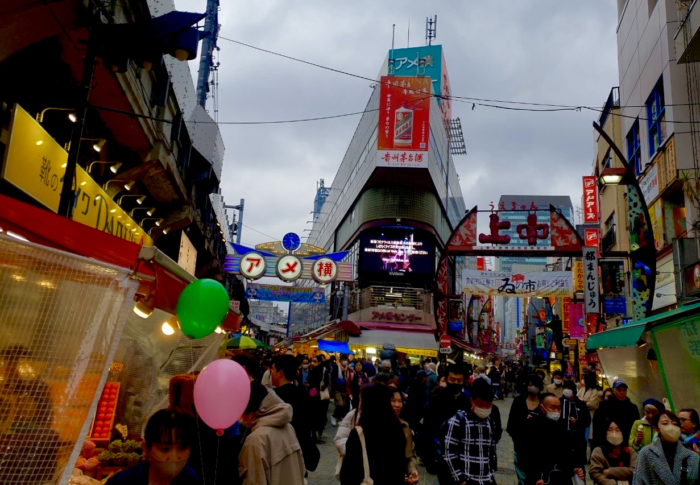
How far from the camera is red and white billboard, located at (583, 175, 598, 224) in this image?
27625mm

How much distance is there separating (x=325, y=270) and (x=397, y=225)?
13706mm

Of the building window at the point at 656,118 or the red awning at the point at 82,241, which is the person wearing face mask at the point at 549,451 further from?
the building window at the point at 656,118

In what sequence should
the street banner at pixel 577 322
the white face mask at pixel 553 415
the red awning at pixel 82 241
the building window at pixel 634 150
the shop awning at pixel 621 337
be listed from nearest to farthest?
the red awning at pixel 82 241 → the white face mask at pixel 553 415 → the shop awning at pixel 621 337 → the building window at pixel 634 150 → the street banner at pixel 577 322

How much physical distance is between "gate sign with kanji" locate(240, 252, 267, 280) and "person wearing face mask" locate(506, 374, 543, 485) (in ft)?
63.8

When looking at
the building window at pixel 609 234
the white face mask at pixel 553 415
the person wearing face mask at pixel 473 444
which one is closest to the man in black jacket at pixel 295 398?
the person wearing face mask at pixel 473 444

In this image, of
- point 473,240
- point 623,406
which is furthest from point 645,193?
point 623,406

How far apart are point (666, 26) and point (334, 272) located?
634 inches

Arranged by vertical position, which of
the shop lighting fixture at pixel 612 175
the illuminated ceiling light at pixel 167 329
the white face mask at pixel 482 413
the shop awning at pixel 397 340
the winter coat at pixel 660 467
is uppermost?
the shop lighting fixture at pixel 612 175

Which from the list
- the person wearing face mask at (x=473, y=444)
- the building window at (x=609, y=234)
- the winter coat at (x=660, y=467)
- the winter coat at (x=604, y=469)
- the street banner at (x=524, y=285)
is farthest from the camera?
the building window at (x=609, y=234)

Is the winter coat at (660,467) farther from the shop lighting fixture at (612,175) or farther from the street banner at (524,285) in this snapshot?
the street banner at (524,285)

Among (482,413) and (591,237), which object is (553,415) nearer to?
(482,413)

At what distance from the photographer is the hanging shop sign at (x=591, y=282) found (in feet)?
62.6

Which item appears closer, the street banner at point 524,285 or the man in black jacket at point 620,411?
the man in black jacket at point 620,411

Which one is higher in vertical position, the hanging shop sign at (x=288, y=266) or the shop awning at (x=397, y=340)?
the hanging shop sign at (x=288, y=266)
